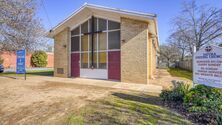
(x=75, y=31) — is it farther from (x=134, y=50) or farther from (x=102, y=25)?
(x=134, y=50)

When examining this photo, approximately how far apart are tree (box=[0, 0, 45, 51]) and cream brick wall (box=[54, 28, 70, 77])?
111 inches

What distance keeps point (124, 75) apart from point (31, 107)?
270 inches

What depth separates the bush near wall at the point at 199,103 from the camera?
14.4ft

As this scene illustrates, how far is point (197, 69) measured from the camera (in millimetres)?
5898

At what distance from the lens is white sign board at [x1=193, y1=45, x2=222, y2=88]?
5.10 metres

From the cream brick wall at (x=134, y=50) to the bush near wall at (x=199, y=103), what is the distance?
14.2ft

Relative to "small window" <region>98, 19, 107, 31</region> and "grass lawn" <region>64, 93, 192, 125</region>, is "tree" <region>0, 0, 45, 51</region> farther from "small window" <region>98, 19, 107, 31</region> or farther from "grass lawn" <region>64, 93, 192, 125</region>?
"grass lawn" <region>64, 93, 192, 125</region>

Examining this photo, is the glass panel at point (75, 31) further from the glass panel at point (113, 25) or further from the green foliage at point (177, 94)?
the green foliage at point (177, 94)

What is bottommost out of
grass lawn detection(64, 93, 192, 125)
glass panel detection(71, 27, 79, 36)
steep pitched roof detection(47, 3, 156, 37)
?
grass lawn detection(64, 93, 192, 125)

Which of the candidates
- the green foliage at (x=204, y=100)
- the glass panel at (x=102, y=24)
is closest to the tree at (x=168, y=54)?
the glass panel at (x=102, y=24)

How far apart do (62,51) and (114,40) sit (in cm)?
518

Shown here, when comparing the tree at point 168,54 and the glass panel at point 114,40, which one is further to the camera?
the tree at point 168,54

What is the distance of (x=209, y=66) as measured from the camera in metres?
5.43

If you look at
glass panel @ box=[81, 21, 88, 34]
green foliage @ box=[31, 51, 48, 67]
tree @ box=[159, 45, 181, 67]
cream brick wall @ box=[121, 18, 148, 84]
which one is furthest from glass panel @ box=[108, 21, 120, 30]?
tree @ box=[159, 45, 181, 67]
